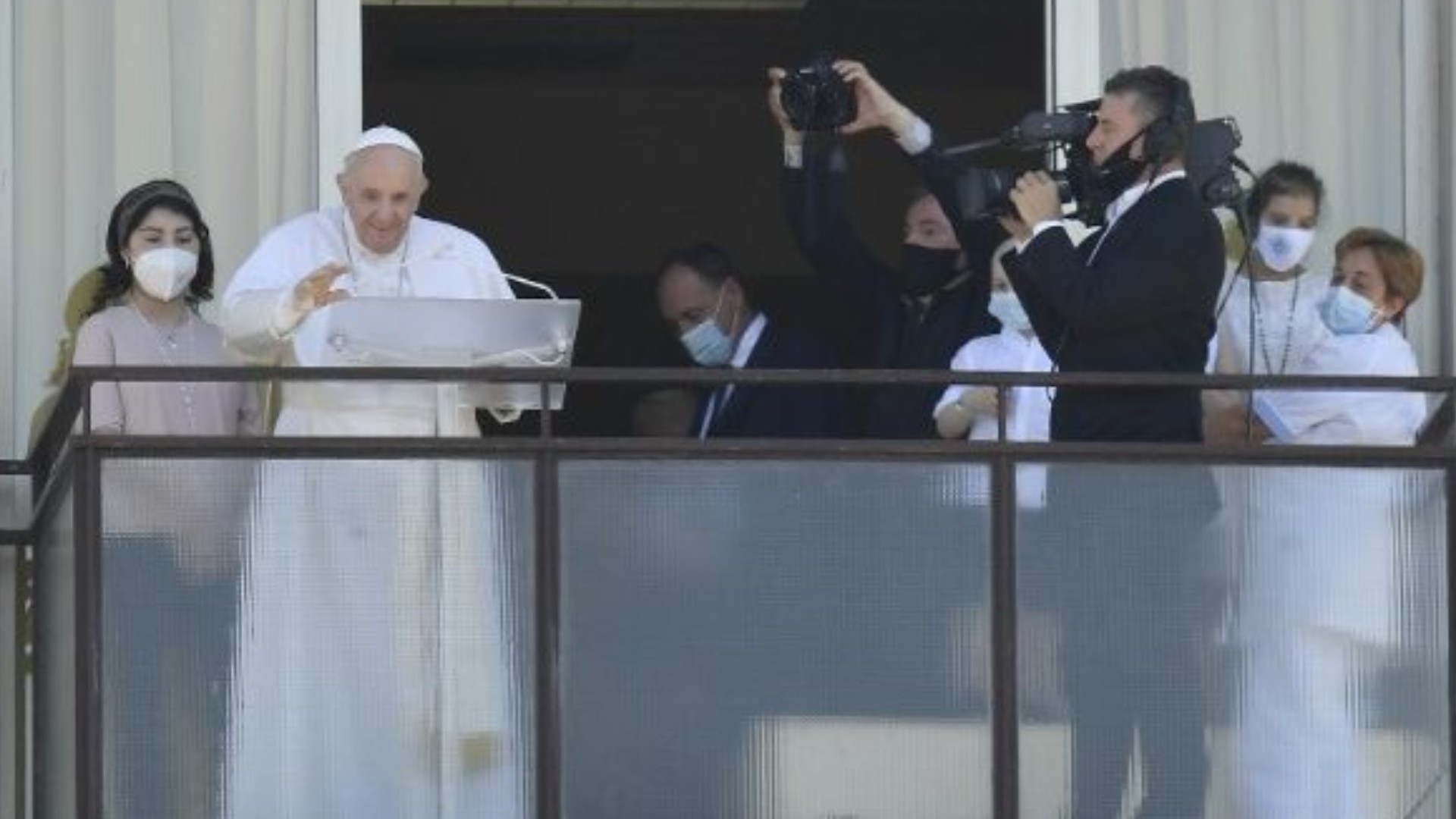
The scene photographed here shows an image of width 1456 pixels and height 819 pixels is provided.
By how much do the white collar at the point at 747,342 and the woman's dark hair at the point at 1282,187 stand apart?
143cm

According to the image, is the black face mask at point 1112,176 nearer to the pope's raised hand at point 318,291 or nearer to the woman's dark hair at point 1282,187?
the woman's dark hair at point 1282,187

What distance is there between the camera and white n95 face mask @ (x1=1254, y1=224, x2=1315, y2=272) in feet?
34.5

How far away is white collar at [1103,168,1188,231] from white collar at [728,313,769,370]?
5.28ft

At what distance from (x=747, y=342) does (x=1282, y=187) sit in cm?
157

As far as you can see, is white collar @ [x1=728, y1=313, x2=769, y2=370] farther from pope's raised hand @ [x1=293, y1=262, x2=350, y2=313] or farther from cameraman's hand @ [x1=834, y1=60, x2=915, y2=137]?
pope's raised hand @ [x1=293, y1=262, x2=350, y2=313]

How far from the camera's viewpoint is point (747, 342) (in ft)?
37.1

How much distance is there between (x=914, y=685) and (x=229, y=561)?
5.22 feet

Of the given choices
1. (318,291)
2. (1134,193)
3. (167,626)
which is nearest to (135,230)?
(318,291)

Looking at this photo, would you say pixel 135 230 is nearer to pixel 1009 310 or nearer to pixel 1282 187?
pixel 1009 310

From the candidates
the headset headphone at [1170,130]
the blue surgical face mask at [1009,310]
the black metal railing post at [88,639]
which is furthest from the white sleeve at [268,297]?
the headset headphone at [1170,130]

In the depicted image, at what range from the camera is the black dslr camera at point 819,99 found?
10641 mm

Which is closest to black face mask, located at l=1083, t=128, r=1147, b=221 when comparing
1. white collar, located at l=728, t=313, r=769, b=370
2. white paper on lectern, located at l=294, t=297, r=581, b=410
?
white paper on lectern, located at l=294, t=297, r=581, b=410

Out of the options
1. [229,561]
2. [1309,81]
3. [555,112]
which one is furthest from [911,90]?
[229,561]

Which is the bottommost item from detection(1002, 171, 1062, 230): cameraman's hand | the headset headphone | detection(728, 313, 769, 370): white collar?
detection(728, 313, 769, 370): white collar
